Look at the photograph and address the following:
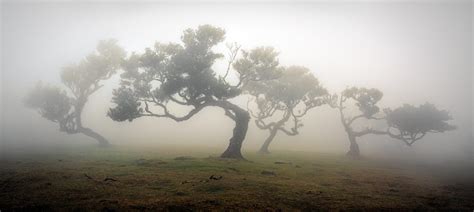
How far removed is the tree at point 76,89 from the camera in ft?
196

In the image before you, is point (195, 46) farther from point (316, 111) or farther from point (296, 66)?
point (316, 111)

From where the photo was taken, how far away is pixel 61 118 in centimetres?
6022

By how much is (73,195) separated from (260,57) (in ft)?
92.3

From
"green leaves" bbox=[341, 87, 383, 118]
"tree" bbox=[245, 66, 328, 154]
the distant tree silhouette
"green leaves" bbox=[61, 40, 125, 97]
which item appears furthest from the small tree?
"green leaves" bbox=[61, 40, 125, 97]

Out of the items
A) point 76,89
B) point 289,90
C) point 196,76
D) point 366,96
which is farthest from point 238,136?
point 76,89

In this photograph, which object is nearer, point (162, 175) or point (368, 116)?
point (162, 175)

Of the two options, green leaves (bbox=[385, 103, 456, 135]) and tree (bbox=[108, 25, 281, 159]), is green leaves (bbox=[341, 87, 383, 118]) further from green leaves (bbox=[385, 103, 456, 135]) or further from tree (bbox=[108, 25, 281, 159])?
tree (bbox=[108, 25, 281, 159])

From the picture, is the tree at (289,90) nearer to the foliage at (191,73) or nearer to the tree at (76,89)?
the foliage at (191,73)

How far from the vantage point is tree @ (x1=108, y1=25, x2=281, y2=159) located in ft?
124

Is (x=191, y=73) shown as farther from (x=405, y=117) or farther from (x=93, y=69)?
(x=405, y=117)

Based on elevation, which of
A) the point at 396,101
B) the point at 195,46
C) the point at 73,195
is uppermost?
the point at 396,101

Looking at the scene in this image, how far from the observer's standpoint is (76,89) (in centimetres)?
6284

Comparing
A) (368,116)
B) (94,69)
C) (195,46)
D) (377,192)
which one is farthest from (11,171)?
(368,116)

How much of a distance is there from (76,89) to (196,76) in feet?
126
